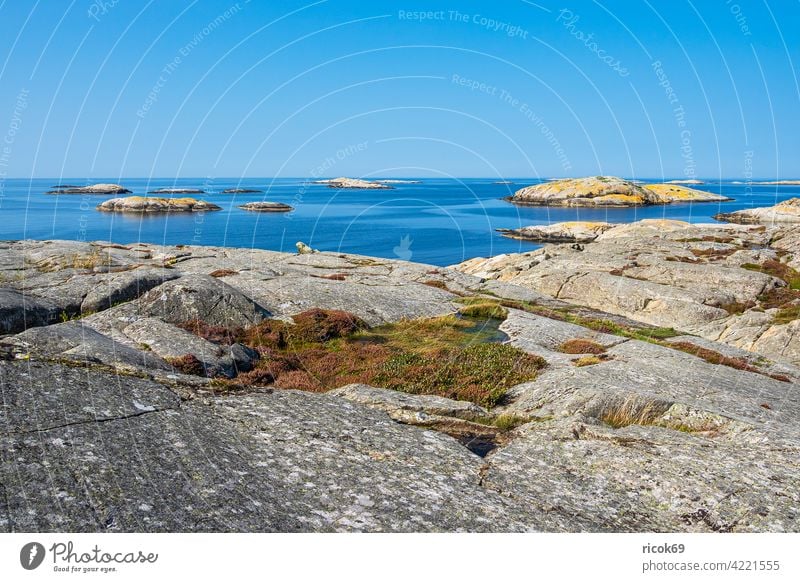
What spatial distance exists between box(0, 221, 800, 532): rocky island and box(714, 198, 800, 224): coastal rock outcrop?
→ 141001 mm

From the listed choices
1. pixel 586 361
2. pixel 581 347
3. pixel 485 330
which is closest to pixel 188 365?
pixel 586 361

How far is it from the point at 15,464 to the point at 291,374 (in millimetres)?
9402

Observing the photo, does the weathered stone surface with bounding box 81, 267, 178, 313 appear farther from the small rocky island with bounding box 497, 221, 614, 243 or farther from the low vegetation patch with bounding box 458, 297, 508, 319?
the small rocky island with bounding box 497, 221, 614, 243

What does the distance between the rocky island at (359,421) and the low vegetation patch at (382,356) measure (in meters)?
0.11

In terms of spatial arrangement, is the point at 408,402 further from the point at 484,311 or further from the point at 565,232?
the point at 565,232

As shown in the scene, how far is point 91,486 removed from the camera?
297 inches

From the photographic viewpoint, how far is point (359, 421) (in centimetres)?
Result: 1179

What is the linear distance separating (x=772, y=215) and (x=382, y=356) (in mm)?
173310

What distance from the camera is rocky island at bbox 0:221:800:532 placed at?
8.05 meters

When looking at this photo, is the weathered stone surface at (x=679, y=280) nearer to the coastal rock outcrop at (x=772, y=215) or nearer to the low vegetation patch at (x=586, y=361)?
the low vegetation patch at (x=586, y=361)

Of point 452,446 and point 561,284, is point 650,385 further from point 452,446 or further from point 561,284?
point 561,284

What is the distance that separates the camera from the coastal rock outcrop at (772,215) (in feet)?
444

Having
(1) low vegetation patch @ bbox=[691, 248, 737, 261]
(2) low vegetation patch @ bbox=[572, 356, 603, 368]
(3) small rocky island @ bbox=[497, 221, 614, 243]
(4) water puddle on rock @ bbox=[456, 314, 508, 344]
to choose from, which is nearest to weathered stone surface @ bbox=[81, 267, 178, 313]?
(4) water puddle on rock @ bbox=[456, 314, 508, 344]
